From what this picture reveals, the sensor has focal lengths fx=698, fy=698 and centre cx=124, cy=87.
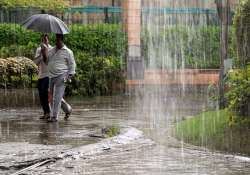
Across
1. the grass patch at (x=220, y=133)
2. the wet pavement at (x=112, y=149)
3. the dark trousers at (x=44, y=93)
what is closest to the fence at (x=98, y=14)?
the wet pavement at (x=112, y=149)

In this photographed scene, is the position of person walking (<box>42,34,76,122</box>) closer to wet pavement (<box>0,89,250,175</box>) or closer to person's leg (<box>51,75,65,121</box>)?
person's leg (<box>51,75,65,121</box>)

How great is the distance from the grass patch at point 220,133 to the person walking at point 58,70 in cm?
280

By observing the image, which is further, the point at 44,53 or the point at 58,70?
the point at 44,53

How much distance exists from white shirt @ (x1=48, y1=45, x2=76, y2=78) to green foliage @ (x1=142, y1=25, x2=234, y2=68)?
11.8m

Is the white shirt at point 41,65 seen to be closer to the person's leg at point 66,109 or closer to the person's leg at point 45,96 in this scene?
the person's leg at point 45,96

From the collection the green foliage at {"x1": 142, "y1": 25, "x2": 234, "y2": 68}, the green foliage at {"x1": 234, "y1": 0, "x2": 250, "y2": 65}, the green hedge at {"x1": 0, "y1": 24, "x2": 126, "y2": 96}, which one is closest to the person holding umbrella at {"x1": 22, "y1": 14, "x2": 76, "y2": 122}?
the green foliage at {"x1": 234, "y1": 0, "x2": 250, "y2": 65}

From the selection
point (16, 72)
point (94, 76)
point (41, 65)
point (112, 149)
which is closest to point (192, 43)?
point (94, 76)

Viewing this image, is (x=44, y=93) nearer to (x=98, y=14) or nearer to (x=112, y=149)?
(x=112, y=149)

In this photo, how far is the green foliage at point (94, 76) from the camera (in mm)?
20094

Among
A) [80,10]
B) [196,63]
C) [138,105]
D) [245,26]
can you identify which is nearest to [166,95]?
[138,105]

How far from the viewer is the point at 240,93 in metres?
11.0

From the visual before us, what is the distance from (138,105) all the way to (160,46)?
389 inches

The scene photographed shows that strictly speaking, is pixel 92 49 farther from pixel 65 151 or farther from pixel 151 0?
pixel 65 151

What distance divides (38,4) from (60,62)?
30.8ft
